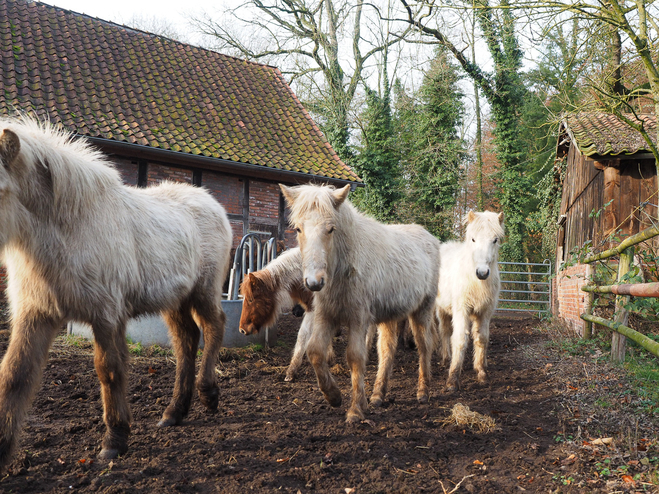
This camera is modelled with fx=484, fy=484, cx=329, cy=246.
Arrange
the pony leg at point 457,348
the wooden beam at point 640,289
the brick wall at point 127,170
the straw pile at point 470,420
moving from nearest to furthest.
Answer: the wooden beam at point 640,289 < the straw pile at point 470,420 < the pony leg at point 457,348 < the brick wall at point 127,170

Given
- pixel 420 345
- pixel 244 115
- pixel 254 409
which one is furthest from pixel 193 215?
pixel 244 115

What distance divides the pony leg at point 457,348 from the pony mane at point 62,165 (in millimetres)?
4241

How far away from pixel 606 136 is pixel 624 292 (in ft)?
24.7

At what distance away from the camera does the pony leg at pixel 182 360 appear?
409cm

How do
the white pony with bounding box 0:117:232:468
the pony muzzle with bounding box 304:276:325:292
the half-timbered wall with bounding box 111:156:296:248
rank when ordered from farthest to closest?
the half-timbered wall with bounding box 111:156:296:248
the pony muzzle with bounding box 304:276:325:292
the white pony with bounding box 0:117:232:468

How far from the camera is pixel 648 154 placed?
9000mm

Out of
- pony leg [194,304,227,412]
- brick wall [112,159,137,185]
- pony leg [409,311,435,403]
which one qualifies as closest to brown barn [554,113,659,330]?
pony leg [409,311,435,403]

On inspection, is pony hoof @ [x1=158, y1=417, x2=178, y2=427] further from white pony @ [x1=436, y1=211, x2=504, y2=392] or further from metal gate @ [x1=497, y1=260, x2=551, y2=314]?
metal gate @ [x1=497, y1=260, x2=551, y2=314]

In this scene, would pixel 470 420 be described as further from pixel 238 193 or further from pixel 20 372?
pixel 238 193

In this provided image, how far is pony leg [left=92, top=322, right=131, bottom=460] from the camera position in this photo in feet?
10.1

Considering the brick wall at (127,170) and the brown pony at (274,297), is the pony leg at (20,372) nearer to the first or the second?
the brown pony at (274,297)

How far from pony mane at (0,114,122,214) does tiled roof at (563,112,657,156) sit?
774cm

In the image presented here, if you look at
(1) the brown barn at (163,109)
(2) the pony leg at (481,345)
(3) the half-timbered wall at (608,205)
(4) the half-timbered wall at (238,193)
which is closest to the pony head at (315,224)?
(2) the pony leg at (481,345)

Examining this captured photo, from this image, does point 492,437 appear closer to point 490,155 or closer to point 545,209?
point 545,209
